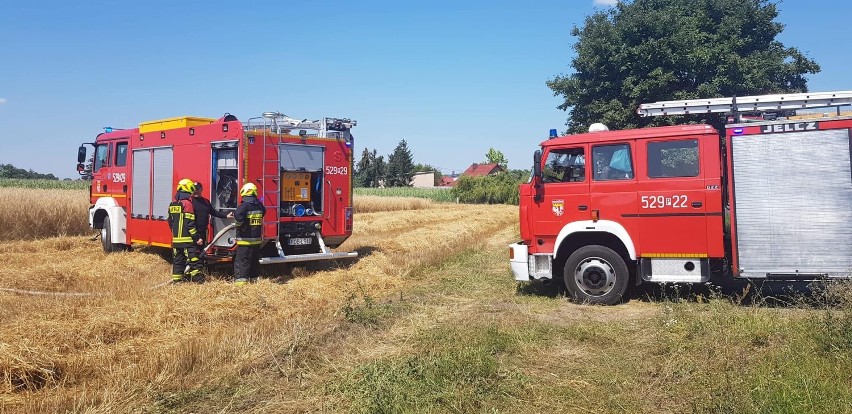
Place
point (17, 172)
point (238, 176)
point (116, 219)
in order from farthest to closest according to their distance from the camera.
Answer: point (17, 172) < point (116, 219) < point (238, 176)

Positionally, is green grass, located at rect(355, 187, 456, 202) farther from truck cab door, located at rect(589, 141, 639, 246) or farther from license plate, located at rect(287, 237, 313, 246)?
truck cab door, located at rect(589, 141, 639, 246)

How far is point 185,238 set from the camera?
9680mm

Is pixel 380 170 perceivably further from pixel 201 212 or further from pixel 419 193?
pixel 201 212

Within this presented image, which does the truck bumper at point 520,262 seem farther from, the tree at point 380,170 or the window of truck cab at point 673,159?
the tree at point 380,170

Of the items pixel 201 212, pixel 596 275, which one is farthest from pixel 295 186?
pixel 596 275

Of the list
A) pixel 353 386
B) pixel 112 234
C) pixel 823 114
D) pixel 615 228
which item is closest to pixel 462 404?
pixel 353 386

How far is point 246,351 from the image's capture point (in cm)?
560

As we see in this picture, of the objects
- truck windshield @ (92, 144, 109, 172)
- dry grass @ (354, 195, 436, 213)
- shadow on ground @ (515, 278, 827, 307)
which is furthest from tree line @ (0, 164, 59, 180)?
shadow on ground @ (515, 278, 827, 307)

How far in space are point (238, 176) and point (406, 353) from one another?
5697 mm

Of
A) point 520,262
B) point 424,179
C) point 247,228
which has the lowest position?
point 520,262

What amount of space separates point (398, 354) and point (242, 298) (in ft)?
10.5

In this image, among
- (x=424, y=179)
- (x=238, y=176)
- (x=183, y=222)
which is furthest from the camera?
(x=424, y=179)

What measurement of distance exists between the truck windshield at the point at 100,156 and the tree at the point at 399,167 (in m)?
71.6

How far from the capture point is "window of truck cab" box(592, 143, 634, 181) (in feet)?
26.7
